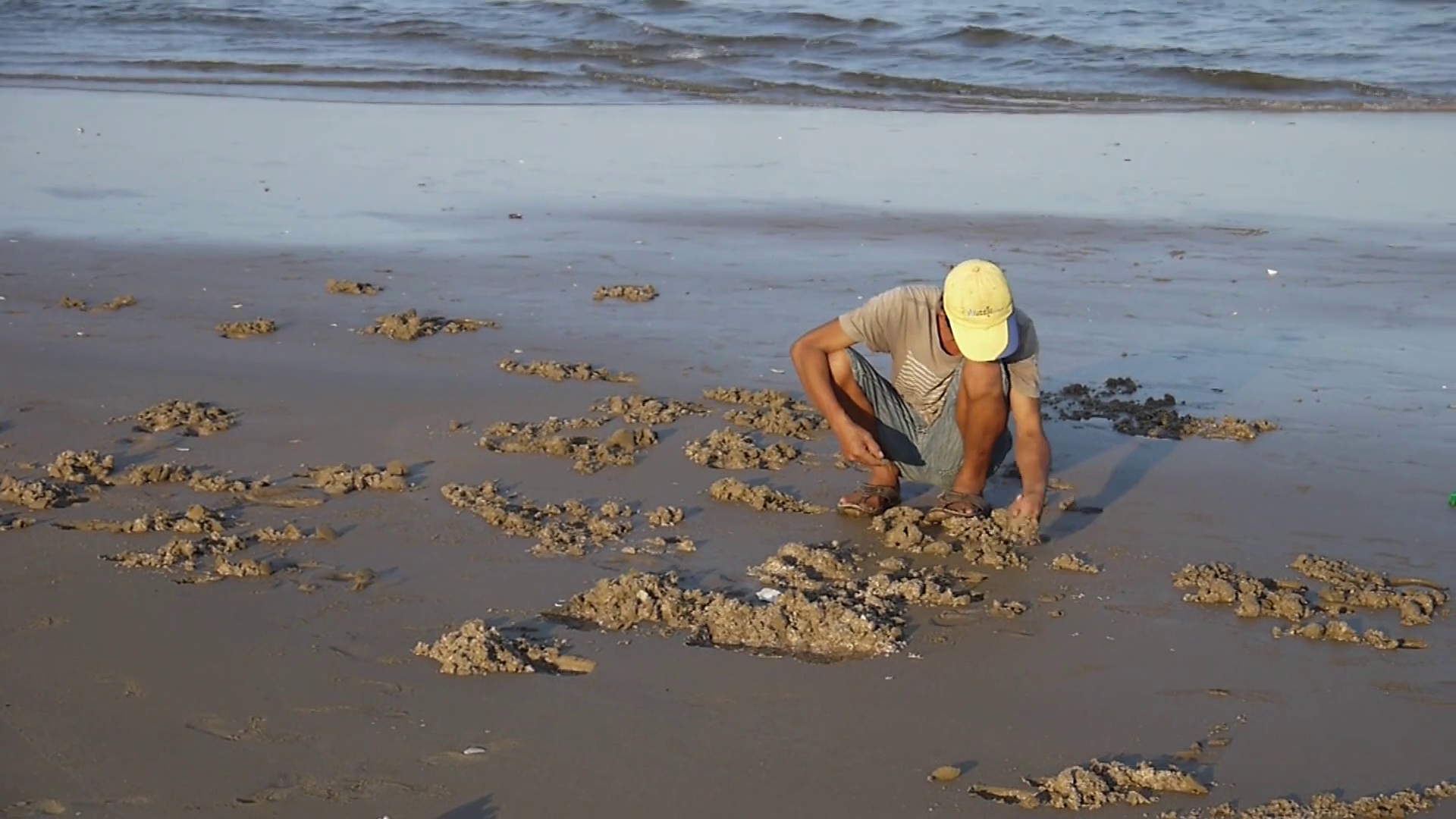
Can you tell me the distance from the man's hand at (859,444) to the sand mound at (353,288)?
3.48m

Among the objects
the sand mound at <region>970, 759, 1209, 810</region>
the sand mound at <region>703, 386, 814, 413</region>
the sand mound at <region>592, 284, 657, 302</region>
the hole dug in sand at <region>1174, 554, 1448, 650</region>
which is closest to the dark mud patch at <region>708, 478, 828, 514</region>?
the sand mound at <region>703, 386, 814, 413</region>

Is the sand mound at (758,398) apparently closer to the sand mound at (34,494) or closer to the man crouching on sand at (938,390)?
the man crouching on sand at (938,390)

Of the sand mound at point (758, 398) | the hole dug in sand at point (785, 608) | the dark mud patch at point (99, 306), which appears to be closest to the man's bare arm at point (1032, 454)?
the hole dug in sand at point (785, 608)

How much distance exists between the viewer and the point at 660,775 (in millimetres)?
3400

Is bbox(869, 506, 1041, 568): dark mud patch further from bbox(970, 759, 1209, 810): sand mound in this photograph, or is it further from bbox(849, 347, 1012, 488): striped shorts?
bbox(970, 759, 1209, 810): sand mound

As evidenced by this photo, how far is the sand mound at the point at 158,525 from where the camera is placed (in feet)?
15.1

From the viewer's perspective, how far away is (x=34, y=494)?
4.79 m

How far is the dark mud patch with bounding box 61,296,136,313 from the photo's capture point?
7.23 metres

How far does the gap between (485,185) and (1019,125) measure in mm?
5570

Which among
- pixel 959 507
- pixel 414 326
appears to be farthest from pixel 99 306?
pixel 959 507

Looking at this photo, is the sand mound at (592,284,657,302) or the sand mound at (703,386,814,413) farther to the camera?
the sand mound at (592,284,657,302)

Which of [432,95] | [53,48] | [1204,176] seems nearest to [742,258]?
[1204,176]

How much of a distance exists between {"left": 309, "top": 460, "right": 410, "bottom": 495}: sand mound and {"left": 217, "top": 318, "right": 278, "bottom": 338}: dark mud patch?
1.92 meters

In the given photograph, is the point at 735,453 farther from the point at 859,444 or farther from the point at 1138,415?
the point at 1138,415
